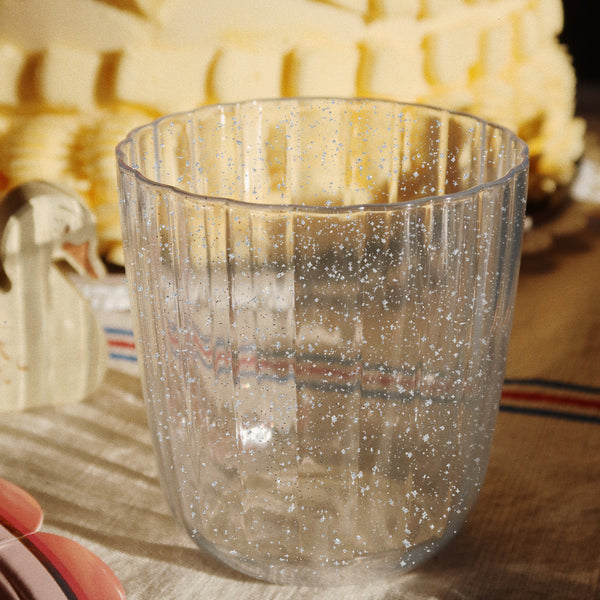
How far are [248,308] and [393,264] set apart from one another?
0.13 feet

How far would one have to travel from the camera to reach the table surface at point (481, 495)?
0.88ft

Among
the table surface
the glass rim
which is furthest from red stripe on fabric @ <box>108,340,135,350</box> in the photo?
the glass rim

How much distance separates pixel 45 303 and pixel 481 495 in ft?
0.64

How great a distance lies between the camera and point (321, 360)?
0.24m

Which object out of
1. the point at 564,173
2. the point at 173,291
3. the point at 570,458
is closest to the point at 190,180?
the point at 173,291

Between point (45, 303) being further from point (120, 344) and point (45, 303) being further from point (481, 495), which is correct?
point (481, 495)

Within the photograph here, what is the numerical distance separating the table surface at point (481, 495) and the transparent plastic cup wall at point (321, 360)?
0.01 m

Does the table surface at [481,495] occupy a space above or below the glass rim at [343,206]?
below

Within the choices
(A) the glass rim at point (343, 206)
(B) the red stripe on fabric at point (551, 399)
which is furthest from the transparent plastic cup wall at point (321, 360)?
(B) the red stripe on fabric at point (551, 399)

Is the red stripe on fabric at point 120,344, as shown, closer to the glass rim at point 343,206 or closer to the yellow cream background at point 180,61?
the yellow cream background at point 180,61

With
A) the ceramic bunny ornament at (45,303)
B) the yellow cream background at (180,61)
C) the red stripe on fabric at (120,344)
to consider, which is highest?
the yellow cream background at (180,61)

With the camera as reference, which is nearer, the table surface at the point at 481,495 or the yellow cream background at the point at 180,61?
the table surface at the point at 481,495

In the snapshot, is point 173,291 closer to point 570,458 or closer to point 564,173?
point 570,458

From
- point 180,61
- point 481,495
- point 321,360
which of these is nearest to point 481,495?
point 481,495
